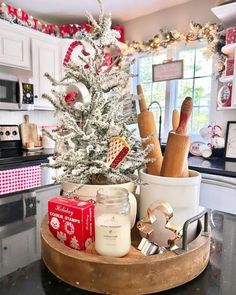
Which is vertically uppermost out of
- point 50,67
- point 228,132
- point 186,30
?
point 186,30

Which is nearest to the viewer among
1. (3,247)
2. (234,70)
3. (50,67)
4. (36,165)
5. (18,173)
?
(3,247)

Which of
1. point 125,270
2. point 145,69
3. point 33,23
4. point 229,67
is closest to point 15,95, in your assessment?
point 33,23

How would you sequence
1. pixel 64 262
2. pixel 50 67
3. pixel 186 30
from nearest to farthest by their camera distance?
pixel 64 262 < pixel 186 30 < pixel 50 67

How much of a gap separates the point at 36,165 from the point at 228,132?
187 cm

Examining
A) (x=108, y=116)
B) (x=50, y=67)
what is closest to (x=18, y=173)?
(x=50, y=67)

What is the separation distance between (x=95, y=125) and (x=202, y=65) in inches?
93.5

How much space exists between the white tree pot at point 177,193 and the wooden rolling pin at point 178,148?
0.10 feet

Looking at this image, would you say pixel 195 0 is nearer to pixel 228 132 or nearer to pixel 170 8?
pixel 170 8

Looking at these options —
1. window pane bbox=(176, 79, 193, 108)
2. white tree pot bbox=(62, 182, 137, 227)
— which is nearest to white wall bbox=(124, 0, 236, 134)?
window pane bbox=(176, 79, 193, 108)

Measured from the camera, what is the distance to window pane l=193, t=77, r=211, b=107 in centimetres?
269

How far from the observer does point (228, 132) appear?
2434mm

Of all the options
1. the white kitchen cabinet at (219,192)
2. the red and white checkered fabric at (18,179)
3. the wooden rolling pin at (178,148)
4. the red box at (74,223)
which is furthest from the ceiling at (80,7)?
the red box at (74,223)

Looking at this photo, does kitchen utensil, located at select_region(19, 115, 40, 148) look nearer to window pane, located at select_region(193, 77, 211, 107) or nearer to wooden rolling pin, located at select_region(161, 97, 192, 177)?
window pane, located at select_region(193, 77, 211, 107)

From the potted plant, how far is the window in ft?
6.66
